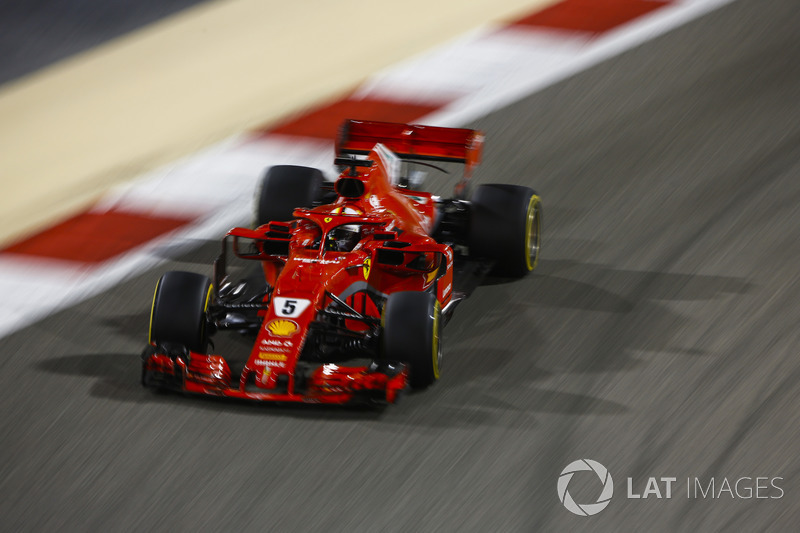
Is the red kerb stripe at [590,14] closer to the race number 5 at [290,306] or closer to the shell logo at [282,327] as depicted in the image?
the race number 5 at [290,306]

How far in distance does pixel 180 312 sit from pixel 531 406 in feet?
5.80

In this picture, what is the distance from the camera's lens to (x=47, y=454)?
5.98m

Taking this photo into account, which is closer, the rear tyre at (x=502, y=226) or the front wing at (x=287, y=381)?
the front wing at (x=287, y=381)

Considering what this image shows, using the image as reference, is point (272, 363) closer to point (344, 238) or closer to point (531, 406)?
point (344, 238)

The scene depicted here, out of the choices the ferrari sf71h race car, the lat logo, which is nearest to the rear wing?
the ferrari sf71h race car

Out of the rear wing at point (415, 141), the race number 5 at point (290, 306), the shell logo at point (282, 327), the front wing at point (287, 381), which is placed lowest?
the front wing at point (287, 381)

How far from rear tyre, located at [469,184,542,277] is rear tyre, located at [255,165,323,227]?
3.29 ft

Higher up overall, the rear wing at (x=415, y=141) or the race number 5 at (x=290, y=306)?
the rear wing at (x=415, y=141)

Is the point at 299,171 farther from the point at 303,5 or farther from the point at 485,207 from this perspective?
the point at 303,5

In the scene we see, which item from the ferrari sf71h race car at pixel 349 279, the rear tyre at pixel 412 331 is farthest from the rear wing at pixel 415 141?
the rear tyre at pixel 412 331

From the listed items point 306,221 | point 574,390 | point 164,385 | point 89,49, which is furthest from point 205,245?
point 89,49

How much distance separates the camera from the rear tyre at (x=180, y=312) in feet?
21.0

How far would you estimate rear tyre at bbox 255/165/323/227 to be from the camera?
779 centimetres

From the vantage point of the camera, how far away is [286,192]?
782 cm
